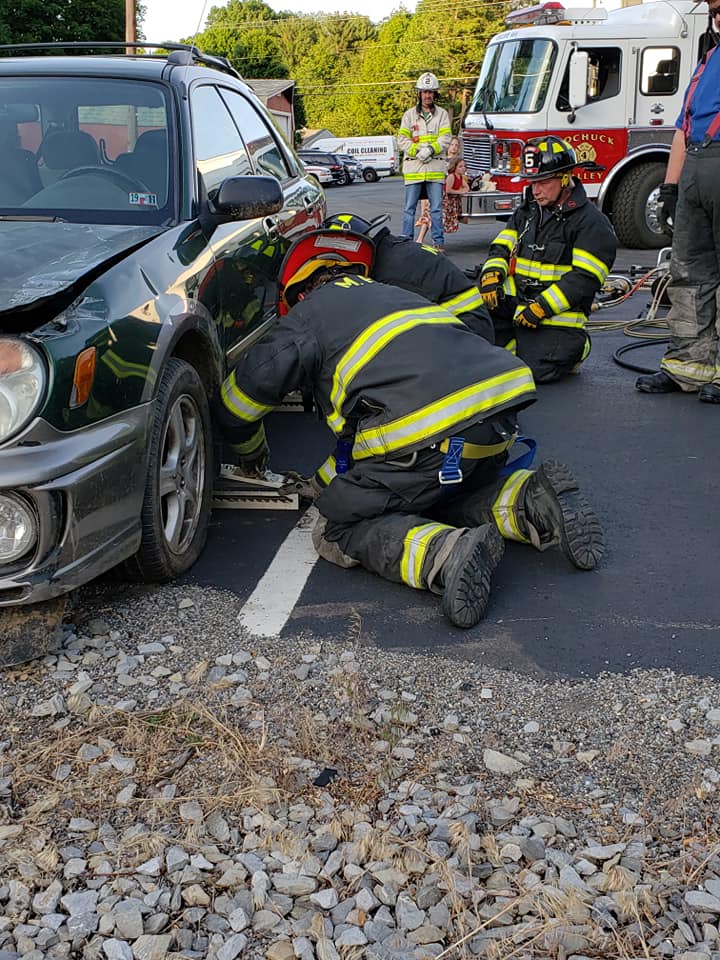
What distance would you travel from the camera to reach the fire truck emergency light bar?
13656 mm

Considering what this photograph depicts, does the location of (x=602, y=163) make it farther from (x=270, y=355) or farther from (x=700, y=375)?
(x=270, y=355)

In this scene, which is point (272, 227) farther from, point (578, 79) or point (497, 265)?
point (578, 79)

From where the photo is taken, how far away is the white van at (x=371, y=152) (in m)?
44.0

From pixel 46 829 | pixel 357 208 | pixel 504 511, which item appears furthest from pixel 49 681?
pixel 357 208

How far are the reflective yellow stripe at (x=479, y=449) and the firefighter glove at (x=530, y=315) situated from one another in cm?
288

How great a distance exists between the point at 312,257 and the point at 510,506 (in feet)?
3.99

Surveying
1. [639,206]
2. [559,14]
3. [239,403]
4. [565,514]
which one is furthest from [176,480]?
[559,14]

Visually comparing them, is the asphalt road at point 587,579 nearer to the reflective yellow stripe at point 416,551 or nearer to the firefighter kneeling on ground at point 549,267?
the reflective yellow stripe at point 416,551

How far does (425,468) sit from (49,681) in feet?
4.91

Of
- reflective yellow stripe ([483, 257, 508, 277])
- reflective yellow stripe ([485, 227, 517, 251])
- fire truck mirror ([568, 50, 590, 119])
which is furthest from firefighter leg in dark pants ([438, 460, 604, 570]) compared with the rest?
fire truck mirror ([568, 50, 590, 119])

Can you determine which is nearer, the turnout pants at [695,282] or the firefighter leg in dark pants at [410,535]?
the firefighter leg in dark pants at [410,535]

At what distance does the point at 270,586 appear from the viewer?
3984 mm

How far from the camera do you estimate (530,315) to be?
6.87 m

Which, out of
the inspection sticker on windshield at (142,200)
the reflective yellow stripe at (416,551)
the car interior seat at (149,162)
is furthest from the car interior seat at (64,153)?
the reflective yellow stripe at (416,551)
